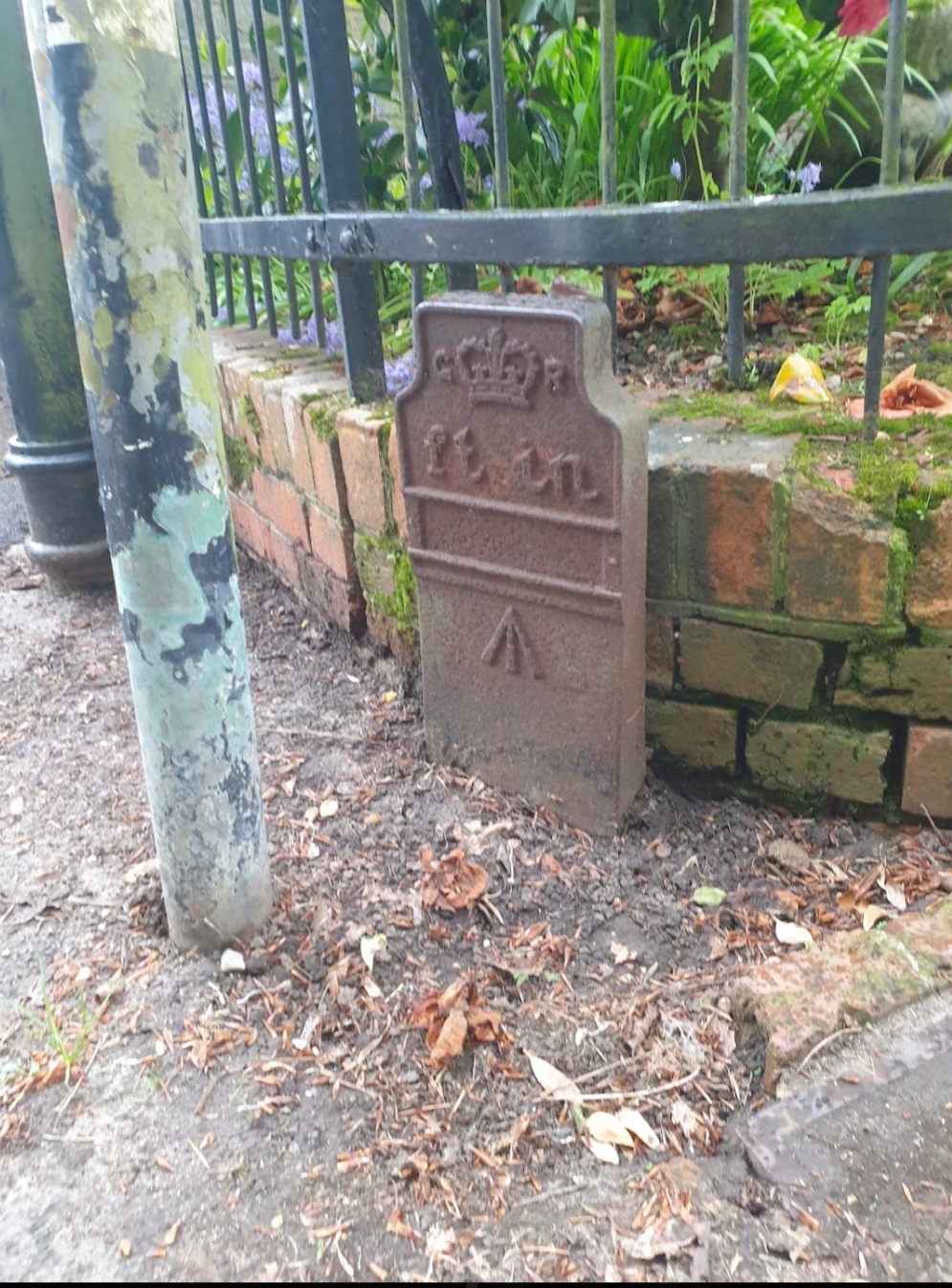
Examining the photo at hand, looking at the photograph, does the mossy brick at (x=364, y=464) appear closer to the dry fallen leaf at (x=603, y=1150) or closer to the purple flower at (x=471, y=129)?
the purple flower at (x=471, y=129)

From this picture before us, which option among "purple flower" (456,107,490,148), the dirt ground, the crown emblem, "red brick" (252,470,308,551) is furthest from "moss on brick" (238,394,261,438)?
the crown emblem

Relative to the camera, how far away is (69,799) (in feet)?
7.66

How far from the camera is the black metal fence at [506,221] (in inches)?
70.0

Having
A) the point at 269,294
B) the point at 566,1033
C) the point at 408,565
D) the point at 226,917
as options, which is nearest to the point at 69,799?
the point at 226,917

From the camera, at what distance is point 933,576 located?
1.86m

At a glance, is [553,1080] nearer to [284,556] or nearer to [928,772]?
[928,772]

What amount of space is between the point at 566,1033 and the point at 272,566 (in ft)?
7.06

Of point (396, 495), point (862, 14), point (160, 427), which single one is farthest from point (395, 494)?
point (862, 14)

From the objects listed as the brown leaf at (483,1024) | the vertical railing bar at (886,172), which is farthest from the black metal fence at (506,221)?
the brown leaf at (483,1024)

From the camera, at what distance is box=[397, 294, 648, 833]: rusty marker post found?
187 cm

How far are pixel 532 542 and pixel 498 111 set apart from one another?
0.91 meters

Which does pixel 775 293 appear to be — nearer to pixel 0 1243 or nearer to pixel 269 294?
pixel 269 294

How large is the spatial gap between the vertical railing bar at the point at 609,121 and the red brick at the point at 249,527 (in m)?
1.68

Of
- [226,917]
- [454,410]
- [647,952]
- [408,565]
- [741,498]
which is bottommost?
[647,952]
